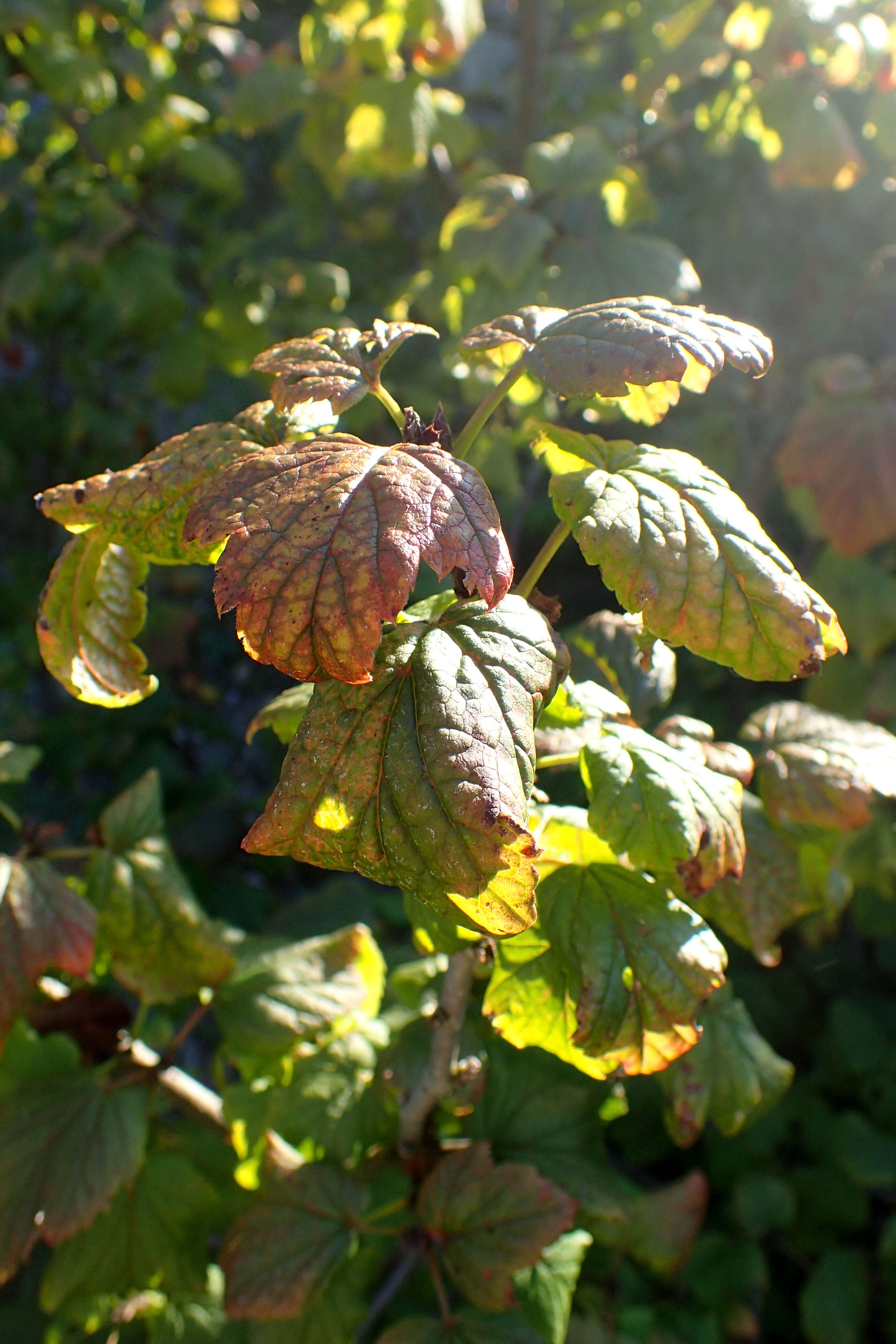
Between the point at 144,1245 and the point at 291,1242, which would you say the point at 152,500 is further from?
the point at 144,1245

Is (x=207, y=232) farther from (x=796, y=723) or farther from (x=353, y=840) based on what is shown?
(x=353, y=840)

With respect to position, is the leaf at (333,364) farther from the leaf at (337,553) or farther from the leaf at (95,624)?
the leaf at (95,624)

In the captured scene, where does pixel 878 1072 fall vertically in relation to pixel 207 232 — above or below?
below

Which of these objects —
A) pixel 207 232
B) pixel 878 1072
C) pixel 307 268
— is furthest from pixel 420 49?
pixel 878 1072

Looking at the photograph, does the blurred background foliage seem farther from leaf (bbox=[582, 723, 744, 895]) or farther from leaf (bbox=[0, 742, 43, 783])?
leaf (bbox=[582, 723, 744, 895])

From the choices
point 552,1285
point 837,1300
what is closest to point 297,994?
point 552,1285

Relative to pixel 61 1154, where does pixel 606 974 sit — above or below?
above
